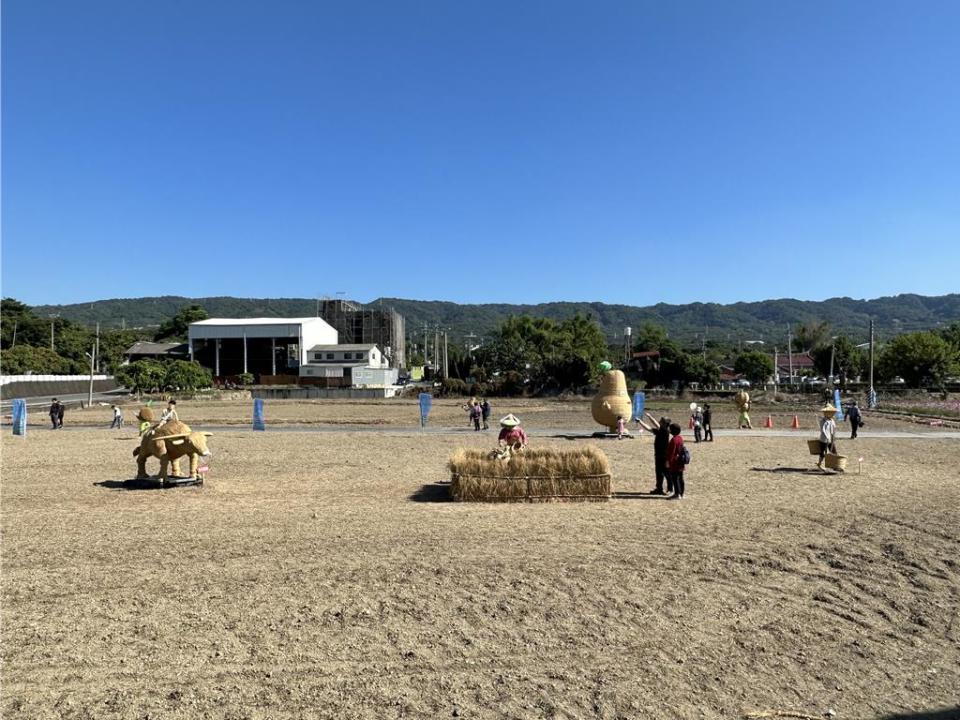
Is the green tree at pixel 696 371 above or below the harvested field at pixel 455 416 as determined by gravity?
above

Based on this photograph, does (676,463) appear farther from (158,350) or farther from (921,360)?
(158,350)

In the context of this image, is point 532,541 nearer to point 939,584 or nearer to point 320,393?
point 939,584

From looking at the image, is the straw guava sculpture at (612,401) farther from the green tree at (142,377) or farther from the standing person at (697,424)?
the green tree at (142,377)

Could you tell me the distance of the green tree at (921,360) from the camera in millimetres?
68250

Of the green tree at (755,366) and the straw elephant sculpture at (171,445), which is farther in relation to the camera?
the green tree at (755,366)

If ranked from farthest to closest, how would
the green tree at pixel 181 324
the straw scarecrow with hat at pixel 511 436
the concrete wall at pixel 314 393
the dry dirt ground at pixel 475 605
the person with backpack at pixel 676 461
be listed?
1. the green tree at pixel 181 324
2. the concrete wall at pixel 314 393
3. the straw scarecrow with hat at pixel 511 436
4. the person with backpack at pixel 676 461
5. the dry dirt ground at pixel 475 605

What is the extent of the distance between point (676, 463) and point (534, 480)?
266cm

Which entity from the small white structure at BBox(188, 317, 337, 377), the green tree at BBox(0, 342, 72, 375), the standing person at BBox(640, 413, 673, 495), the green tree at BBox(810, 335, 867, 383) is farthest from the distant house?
the standing person at BBox(640, 413, 673, 495)

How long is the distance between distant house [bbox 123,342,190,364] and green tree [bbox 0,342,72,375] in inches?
328

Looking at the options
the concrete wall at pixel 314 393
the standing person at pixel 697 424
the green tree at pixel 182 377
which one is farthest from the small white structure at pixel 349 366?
the standing person at pixel 697 424

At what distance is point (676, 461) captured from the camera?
13562 millimetres

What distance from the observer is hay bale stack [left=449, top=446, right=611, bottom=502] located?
44.0 ft

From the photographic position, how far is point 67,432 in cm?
3064

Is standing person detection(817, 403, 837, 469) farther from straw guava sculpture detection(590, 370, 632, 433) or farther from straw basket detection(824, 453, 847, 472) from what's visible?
straw guava sculpture detection(590, 370, 632, 433)
